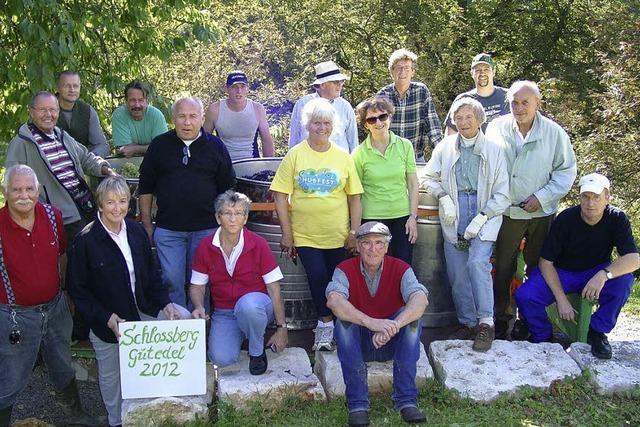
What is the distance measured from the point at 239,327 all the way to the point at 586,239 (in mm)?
2497

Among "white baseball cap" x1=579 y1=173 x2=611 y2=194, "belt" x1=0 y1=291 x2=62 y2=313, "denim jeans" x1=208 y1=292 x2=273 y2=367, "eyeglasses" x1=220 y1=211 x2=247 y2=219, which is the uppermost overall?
"white baseball cap" x1=579 y1=173 x2=611 y2=194

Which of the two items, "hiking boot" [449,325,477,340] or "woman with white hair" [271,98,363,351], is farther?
"hiking boot" [449,325,477,340]

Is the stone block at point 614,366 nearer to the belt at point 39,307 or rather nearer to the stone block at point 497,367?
the stone block at point 497,367

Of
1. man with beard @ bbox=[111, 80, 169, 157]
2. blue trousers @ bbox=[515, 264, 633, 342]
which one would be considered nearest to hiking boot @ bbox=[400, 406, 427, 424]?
blue trousers @ bbox=[515, 264, 633, 342]

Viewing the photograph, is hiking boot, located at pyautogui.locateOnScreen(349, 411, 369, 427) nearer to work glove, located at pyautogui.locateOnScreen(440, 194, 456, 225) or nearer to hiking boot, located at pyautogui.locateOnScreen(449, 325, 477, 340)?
hiking boot, located at pyautogui.locateOnScreen(449, 325, 477, 340)

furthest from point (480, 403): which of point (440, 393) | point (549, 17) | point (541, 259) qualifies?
point (549, 17)

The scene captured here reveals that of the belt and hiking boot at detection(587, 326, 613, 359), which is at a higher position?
the belt

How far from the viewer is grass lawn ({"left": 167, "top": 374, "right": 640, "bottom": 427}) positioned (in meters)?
4.45

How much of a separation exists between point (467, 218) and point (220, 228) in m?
1.73

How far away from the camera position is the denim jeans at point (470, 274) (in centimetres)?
514

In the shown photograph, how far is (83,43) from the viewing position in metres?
7.32

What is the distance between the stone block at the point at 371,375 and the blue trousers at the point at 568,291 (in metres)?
0.97

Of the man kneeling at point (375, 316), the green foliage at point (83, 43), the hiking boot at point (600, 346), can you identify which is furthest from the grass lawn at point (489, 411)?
the green foliage at point (83, 43)

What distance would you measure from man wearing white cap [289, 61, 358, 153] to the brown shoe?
5.82 feet
